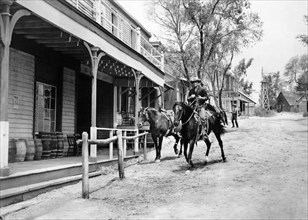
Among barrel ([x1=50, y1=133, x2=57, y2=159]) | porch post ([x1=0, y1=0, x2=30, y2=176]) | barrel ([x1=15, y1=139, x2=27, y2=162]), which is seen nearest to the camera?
porch post ([x1=0, y1=0, x2=30, y2=176])

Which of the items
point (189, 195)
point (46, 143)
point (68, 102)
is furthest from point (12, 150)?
point (189, 195)

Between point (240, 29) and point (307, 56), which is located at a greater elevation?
point (307, 56)

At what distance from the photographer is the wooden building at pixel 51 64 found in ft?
23.2

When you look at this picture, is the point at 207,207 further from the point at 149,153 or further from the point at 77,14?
the point at 149,153

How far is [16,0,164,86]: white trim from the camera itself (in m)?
7.73

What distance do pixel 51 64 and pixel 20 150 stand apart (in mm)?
3588

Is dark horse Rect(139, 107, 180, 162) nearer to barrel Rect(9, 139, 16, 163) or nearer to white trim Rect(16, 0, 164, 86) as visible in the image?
white trim Rect(16, 0, 164, 86)

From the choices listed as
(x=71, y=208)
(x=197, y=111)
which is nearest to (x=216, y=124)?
(x=197, y=111)

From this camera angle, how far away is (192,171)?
34.9ft

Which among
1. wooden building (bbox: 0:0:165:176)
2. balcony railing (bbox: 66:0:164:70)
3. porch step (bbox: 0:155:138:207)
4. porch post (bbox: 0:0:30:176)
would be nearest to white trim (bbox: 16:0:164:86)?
wooden building (bbox: 0:0:165:176)

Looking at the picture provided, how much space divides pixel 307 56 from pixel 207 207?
281 feet

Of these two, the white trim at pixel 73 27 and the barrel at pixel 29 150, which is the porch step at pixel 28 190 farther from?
the white trim at pixel 73 27

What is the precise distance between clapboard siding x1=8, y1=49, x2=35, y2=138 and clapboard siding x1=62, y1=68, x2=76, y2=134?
2.11 m

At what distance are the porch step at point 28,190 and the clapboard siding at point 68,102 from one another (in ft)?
16.6
